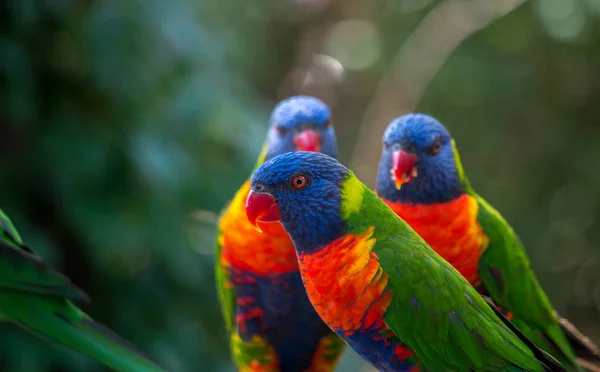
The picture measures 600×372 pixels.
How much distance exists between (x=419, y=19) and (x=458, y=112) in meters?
0.75

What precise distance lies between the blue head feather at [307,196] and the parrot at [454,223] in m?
0.21

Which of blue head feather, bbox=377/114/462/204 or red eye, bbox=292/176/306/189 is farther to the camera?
blue head feather, bbox=377/114/462/204

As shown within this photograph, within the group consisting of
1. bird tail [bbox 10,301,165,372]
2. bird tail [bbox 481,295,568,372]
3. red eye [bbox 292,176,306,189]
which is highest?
red eye [bbox 292,176,306,189]

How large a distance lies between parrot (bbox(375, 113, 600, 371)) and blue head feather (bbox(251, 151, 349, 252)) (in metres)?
0.21

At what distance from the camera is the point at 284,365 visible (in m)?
1.54

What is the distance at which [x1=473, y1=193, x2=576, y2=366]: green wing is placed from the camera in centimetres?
129

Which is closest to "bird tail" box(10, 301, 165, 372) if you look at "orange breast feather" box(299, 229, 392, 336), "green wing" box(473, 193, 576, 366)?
"orange breast feather" box(299, 229, 392, 336)

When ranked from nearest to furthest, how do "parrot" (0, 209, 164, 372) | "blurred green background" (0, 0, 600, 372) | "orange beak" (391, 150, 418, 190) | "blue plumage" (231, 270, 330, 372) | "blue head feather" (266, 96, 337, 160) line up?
"parrot" (0, 209, 164, 372) → "orange beak" (391, 150, 418, 190) → "blue plumage" (231, 270, 330, 372) → "blue head feather" (266, 96, 337, 160) → "blurred green background" (0, 0, 600, 372)

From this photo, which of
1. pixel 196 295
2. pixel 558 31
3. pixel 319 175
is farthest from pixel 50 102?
pixel 558 31

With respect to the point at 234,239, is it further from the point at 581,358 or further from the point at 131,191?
the point at 131,191

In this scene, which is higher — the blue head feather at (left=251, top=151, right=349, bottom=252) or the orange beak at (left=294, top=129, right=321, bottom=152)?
the orange beak at (left=294, top=129, right=321, bottom=152)

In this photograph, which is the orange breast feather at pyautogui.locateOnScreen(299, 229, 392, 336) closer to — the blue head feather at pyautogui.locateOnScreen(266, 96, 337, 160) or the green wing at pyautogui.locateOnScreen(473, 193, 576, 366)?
the green wing at pyautogui.locateOnScreen(473, 193, 576, 366)

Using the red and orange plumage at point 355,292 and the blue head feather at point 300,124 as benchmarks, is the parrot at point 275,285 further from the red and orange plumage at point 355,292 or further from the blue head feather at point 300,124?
the red and orange plumage at point 355,292

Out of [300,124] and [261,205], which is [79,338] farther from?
[300,124]
